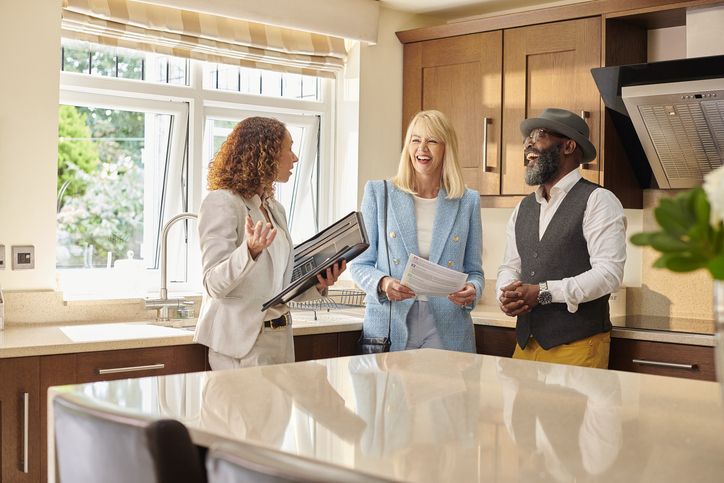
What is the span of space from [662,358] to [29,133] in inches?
99.3

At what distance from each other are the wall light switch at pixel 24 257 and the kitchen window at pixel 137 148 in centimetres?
22

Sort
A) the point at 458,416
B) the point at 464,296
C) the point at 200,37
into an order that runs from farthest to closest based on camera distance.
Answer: the point at 200,37
the point at 464,296
the point at 458,416

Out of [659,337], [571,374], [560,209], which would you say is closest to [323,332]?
[560,209]

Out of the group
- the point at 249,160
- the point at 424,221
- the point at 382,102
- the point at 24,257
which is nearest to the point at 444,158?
the point at 424,221

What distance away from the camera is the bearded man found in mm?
2340

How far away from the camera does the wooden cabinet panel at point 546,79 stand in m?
3.17

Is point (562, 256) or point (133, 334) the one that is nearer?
point (562, 256)

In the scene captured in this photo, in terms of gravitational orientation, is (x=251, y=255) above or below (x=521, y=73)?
below

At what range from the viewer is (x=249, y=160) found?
215 centimetres

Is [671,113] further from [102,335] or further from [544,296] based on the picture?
[102,335]

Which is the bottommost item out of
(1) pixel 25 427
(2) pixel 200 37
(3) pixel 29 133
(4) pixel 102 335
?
(1) pixel 25 427

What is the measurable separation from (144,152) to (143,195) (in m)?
0.20

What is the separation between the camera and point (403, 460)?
0.89m

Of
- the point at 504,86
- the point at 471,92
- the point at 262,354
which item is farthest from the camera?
the point at 471,92
